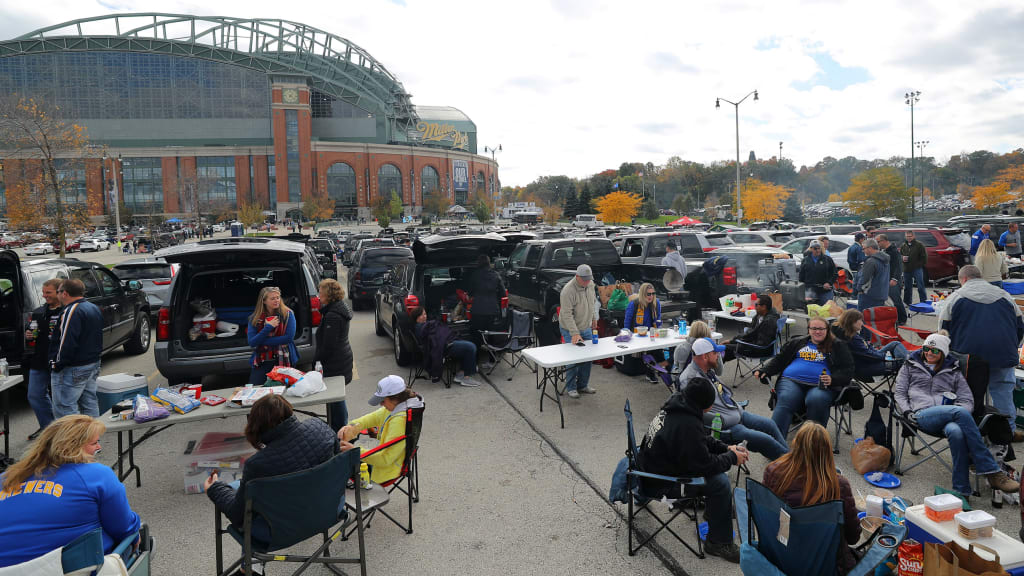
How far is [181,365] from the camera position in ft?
23.2

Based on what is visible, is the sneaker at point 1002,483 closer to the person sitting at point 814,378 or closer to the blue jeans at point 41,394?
the person sitting at point 814,378

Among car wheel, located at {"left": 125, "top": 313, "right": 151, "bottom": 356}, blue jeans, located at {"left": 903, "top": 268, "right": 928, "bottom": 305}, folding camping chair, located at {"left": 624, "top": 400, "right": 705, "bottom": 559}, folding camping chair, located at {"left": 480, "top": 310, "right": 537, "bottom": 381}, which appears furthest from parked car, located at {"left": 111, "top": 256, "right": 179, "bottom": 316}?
blue jeans, located at {"left": 903, "top": 268, "right": 928, "bottom": 305}

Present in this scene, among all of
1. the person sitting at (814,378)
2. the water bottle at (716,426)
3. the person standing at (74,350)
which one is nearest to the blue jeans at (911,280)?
the person sitting at (814,378)

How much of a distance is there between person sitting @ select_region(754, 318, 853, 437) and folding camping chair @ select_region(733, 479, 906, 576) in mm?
2606

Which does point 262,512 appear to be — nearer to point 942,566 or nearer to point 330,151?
point 942,566

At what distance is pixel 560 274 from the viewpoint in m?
10.9

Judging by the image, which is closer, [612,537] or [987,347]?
[612,537]

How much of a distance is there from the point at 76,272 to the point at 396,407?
7292mm

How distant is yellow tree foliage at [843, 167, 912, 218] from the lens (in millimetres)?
44344

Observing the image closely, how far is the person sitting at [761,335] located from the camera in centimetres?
771

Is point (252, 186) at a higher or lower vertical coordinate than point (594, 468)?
higher

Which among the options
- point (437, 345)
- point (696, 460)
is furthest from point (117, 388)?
point (696, 460)

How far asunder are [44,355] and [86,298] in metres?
3.19

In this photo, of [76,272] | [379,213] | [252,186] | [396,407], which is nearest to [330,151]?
[252,186]
